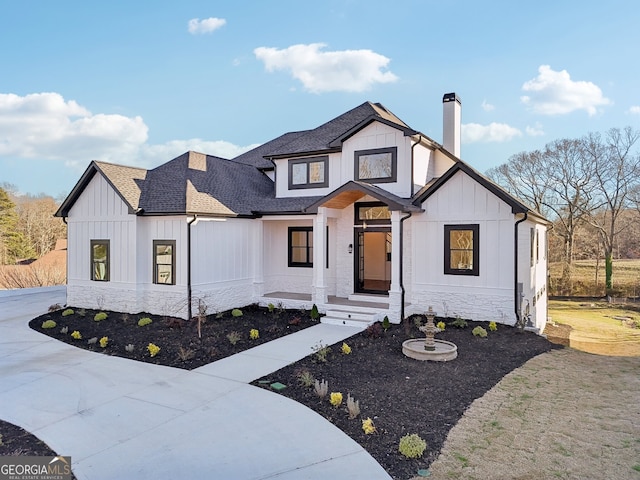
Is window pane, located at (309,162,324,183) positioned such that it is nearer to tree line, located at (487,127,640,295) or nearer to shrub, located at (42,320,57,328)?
shrub, located at (42,320,57,328)

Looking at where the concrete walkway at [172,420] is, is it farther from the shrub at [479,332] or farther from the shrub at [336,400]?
the shrub at [479,332]

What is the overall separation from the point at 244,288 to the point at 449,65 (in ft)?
36.7

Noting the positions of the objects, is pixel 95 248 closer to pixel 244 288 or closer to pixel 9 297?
pixel 244 288

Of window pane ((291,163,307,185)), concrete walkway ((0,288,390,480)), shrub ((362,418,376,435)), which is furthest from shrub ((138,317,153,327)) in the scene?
shrub ((362,418,376,435))

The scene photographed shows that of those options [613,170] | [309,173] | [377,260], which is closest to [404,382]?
[309,173]

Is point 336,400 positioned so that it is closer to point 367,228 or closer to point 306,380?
point 306,380

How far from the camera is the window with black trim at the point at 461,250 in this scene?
1153 centimetres

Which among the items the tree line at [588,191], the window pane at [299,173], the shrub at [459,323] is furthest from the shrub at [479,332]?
the tree line at [588,191]

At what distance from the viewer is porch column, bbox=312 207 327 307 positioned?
13078 millimetres

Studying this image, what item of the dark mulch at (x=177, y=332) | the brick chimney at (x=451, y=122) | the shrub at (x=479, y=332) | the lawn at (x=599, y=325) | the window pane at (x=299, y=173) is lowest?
the lawn at (x=599, y=325)

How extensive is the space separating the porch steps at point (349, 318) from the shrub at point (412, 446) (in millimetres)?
6679

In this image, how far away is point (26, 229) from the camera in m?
34.4

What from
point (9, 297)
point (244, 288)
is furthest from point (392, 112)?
point (9, 297)

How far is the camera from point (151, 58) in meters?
15.7
